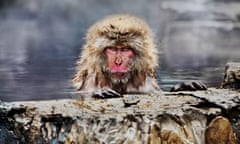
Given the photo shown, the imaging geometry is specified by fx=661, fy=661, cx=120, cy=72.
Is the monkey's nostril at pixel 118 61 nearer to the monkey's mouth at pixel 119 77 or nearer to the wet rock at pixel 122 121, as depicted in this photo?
the monkey's mouth at pixel 119 77

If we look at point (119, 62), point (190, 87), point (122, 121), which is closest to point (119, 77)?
point (119, 62)

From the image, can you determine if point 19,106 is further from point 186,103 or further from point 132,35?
point 132,35

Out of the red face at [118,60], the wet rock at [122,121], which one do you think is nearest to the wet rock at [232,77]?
the wet rock at [122,121]

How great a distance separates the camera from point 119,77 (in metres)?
2.85

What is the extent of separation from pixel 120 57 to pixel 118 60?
17mm

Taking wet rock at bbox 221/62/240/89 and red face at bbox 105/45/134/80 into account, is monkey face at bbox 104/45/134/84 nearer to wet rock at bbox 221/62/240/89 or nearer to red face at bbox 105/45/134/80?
red face at bbox 105/45/134/80

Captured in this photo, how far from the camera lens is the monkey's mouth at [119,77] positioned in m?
2.84

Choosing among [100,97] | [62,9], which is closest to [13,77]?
[62,9]

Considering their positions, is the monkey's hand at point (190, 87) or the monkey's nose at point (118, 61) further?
the monkey's nose at point (118, 61)

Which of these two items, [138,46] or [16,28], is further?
[16,28]

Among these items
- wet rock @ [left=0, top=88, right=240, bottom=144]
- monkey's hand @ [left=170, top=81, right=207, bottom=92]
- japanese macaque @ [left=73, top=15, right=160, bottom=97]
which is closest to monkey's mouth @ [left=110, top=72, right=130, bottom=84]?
japanese macaque @ [left=73, top=15, right=160, bottom=97]

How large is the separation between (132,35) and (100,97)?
1.90ft

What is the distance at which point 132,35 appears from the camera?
2875 millimetres

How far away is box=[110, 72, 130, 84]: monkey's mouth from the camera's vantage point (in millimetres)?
2840
